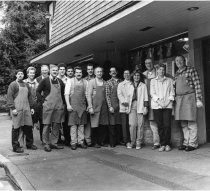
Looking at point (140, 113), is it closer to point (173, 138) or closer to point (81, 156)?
point (173, 138)

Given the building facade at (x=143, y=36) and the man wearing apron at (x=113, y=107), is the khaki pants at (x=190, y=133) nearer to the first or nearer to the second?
the building facade at (x=143, y=36)

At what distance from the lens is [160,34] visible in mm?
8195

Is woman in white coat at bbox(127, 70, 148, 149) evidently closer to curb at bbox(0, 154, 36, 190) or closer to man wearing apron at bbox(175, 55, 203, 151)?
man wearing apron at bbox(175, 55, 203, 151)

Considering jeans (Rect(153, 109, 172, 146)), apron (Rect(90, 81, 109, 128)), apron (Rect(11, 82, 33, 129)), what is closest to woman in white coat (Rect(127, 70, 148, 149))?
jeans (Rect(153, 109, 172, 146))

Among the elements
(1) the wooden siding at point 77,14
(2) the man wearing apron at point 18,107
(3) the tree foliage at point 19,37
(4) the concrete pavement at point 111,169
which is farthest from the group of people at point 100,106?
(3) the tree foliage at point 19,37

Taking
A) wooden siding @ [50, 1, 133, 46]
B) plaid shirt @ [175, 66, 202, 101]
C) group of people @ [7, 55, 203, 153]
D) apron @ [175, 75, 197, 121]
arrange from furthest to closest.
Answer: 1. wooden siding @ [50, 1, 133, 46]
2. group of people @ [7, 55, 203, 153]
3. apron @ [175, 75, 197, 121]
4. plaid shirt @ [175, 66, 202, 101]

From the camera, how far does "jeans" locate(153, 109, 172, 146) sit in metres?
6.92

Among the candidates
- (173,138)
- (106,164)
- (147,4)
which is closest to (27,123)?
(106,164)

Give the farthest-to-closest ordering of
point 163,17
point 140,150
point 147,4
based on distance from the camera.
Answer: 1. point 140,150
2. point 163,17
3. point 147,4

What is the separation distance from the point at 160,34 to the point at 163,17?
1690 millimetres

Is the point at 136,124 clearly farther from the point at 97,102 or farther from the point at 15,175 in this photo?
the point at 15,175

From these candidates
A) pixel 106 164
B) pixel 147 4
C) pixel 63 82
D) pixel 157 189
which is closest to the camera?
pixel 157 189

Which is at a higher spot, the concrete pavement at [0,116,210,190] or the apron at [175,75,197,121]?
the apron at [175,75,197,121]

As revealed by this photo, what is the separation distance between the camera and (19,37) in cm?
2341
